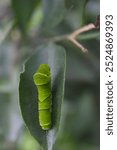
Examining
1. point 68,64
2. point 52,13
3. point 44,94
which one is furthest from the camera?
point 68,64

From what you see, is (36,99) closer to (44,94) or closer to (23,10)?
(44,94)

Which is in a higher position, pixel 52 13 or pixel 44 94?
pixel 52 13

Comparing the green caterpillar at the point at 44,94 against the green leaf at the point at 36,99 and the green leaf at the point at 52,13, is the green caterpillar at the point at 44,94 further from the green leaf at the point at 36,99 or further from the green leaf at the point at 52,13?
the green leaf at the point at 52,13

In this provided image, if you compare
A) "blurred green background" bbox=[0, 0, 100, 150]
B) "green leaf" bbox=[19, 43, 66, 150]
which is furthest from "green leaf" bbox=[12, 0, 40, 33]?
"green leaf" bbox=[19, 43, 66, 150]

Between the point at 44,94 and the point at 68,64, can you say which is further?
the point at 68,64

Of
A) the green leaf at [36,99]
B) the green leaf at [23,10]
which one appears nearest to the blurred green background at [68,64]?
the green leaf at [23,10]

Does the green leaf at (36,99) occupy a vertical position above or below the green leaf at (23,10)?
below

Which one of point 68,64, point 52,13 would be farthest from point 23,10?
point 68,64

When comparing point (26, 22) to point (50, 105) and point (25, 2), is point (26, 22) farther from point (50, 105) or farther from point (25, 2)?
point (50, 105)
